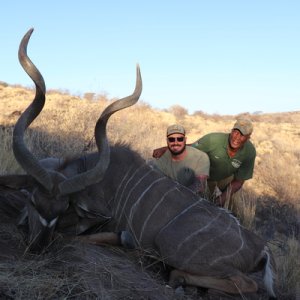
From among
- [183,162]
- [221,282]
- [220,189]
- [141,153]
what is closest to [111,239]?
[221,282]

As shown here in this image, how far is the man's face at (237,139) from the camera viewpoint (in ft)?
19.7

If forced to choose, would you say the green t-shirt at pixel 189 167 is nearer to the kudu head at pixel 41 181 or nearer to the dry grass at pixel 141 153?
the dry grass at pixel 141 153

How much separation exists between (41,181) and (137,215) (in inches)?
40.9

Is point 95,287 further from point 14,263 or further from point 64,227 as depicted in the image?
point 64,227

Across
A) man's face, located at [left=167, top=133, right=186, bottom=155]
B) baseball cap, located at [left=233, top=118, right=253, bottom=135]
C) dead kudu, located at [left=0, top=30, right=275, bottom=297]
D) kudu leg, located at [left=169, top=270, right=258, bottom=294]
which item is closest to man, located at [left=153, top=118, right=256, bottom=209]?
baseball cap, located at [left=233, top=118, right=253, bottom=135]

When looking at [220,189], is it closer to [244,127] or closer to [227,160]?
[227,160]

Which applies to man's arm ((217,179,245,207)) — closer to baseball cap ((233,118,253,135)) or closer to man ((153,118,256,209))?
man ((153,118,256,209))

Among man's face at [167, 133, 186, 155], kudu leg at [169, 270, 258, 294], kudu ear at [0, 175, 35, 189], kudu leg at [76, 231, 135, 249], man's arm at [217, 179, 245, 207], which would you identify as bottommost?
kudu leg at [169, 270, 258, 294]

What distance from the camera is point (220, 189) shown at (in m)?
6.60

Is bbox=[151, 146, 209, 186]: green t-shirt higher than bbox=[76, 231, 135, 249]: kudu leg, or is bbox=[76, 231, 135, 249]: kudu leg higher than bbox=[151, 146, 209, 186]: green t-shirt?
bbox=[151, 146, 209, 186]: green t-shirt

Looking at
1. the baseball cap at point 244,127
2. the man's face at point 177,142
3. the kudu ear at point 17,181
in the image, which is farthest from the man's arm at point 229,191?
the kudu ear at point 17,181

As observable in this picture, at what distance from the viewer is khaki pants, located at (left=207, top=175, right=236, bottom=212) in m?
6.15

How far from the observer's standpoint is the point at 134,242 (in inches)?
173

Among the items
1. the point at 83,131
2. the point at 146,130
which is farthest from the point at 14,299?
the point at 146,130
